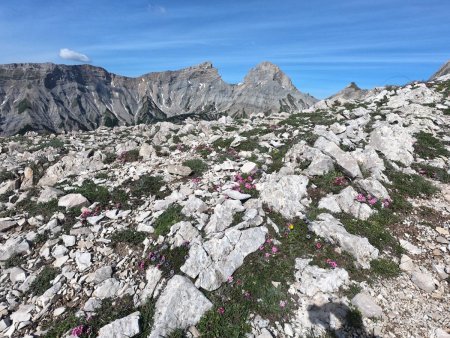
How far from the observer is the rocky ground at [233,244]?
Answer: 7.86 metres

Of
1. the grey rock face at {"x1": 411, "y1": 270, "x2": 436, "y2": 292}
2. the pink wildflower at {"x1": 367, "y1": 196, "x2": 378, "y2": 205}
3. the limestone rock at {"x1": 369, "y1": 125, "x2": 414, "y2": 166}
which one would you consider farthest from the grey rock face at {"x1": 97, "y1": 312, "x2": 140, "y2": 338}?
the limestone rock at {"x1": 369, "y1": 125, "x2": 414, "y2": 166}

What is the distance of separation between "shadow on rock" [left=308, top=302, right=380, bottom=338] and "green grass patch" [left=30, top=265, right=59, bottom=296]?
8.05 metres

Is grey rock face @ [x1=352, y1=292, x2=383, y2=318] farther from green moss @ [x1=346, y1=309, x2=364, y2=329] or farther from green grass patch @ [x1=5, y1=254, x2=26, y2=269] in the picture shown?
green grass patch @ [x1=5, y1=254, x2=26, y2=269]

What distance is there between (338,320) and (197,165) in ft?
32.9

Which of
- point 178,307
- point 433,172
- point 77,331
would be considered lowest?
point 77,331

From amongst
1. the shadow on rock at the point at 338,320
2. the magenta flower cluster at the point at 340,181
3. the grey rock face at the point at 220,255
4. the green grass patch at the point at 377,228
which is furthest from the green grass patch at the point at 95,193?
the magenta flower cluster at the point at 340,181

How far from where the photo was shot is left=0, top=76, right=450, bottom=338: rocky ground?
7855mm

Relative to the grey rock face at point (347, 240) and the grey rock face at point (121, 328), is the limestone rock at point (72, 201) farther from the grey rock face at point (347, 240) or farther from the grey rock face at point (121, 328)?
the grey rock face at point (347, 240)

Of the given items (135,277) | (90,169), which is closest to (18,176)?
(90,169)

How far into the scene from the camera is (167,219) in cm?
1119

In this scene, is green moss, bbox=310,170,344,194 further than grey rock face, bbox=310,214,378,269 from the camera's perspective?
Yes

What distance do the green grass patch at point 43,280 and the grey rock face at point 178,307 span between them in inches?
153

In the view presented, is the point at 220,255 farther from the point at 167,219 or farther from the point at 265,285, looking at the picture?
the point at 167,219

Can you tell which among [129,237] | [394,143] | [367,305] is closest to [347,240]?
[367,305]
